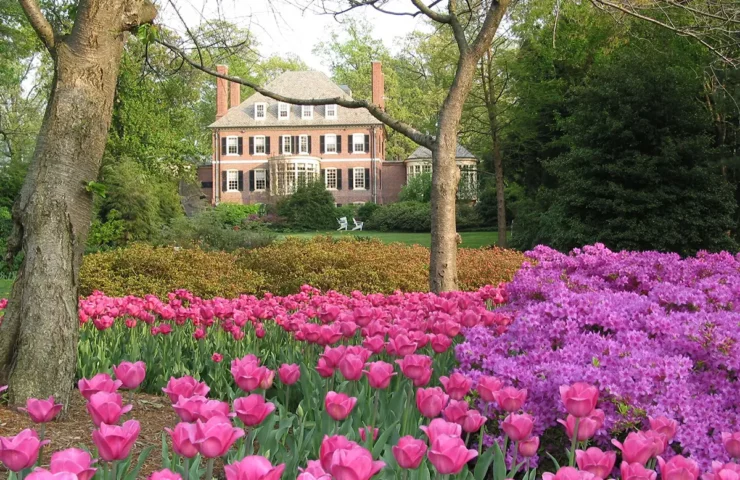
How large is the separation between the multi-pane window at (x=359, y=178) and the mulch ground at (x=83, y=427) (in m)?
45.2

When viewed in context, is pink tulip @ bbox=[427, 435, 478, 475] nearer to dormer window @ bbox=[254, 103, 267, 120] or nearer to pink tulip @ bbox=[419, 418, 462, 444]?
pink tulip @ bbox=[419, 418, 462, 444]

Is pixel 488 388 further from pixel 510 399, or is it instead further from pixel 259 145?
pixel 259 145

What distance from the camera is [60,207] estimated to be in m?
3.32

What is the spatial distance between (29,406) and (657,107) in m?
15.6

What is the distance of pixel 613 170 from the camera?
14953 millimetres

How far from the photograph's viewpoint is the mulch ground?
A: 105 inches

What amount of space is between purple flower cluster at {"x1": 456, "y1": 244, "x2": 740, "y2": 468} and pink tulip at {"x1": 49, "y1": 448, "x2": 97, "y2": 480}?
1.51 metres

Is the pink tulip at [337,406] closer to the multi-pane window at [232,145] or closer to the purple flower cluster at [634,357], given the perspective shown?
the purple flower cluster at [634,357]

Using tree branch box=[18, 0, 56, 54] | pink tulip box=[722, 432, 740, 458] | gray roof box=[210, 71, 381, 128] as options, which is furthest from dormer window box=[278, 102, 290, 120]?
pink tulip box=[722, 432, 740, 458]

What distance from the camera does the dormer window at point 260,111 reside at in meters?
48.5

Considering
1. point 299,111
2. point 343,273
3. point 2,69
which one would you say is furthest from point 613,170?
point 299,111

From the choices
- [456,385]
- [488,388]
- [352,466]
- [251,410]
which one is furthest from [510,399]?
[352,466]

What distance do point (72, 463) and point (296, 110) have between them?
49209 mm

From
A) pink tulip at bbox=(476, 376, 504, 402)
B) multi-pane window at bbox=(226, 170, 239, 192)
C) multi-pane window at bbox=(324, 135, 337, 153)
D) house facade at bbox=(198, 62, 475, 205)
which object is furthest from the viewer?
multi-pane window at bbox=(324, 135, 337, 153)
